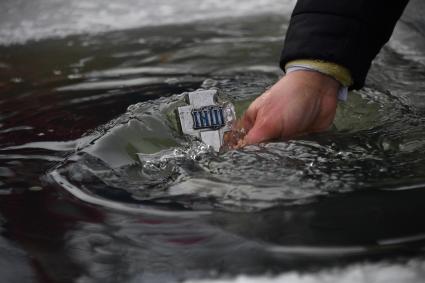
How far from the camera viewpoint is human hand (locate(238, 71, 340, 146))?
4.62 feet

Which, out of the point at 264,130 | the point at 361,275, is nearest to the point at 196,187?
the point at 264,130

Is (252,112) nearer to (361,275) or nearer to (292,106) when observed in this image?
(292,106)

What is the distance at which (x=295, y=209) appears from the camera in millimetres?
1107

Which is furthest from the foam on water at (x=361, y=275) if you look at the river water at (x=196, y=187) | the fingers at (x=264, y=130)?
the fingers at (x=264, y=130)

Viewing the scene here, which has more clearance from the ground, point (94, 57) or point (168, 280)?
point (94, 57)

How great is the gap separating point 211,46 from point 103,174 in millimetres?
1610

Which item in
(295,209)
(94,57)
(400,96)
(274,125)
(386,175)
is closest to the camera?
(295,209)

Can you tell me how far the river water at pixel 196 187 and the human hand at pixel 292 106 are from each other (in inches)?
1.5

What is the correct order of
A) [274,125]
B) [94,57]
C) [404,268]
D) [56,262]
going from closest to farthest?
[404,268] < [56,262] < [274,125] < [94,57]

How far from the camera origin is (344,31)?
4.67 ft

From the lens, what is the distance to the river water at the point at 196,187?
0.96m

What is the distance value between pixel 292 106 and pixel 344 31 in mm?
233

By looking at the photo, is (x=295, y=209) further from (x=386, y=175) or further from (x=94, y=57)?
(x=94, y=57)

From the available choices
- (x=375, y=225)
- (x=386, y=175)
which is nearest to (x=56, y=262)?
(x=375, y=225)
